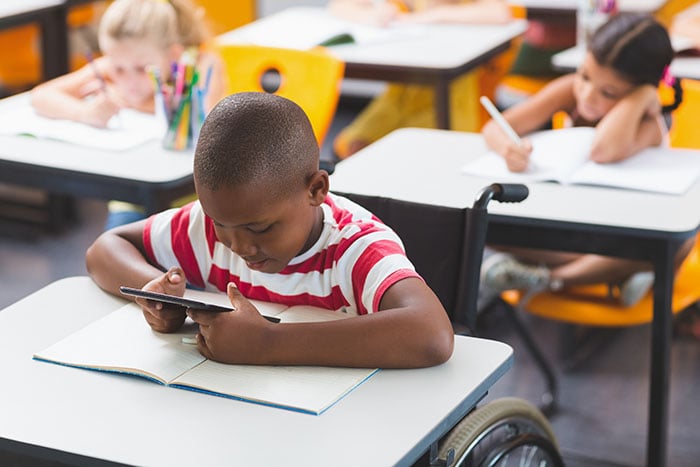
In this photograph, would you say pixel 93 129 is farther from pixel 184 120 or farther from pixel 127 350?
pixel 127 350

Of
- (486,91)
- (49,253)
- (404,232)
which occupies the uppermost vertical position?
(404,232)

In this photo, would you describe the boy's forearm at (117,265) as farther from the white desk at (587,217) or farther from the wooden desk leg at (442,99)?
the wooden desk leg at (442,99)

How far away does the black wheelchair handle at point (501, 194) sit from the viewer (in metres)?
1.86

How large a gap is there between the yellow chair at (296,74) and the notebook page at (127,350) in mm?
1311

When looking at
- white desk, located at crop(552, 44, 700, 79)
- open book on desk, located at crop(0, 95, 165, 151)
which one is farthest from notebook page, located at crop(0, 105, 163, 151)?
white desk, located at crop(552, 44, 700, 79)

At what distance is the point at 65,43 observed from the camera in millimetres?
4168

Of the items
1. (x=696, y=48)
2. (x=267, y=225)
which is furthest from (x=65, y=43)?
(x=267, y=225)

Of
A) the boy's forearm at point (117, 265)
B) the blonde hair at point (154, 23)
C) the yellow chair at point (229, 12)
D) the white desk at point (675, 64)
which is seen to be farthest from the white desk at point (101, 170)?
the yellow chair at point (229, 12)

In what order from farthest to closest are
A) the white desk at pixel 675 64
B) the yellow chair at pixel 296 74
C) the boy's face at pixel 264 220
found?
the white desk at pixel 675 64 < the yellow chair at pixel 296 74 < the boy's face at pixel 264 220

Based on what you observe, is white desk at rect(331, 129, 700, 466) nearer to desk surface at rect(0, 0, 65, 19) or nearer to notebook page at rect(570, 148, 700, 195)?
notebook page at rect(570, 148, 700, 195)

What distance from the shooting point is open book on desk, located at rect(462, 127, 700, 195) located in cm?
240

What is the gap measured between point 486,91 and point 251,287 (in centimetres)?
228

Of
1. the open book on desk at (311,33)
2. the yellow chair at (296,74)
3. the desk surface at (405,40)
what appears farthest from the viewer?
the open book on desk at (311,33)

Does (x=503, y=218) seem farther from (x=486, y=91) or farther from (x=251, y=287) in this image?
(x=486, y=91)
